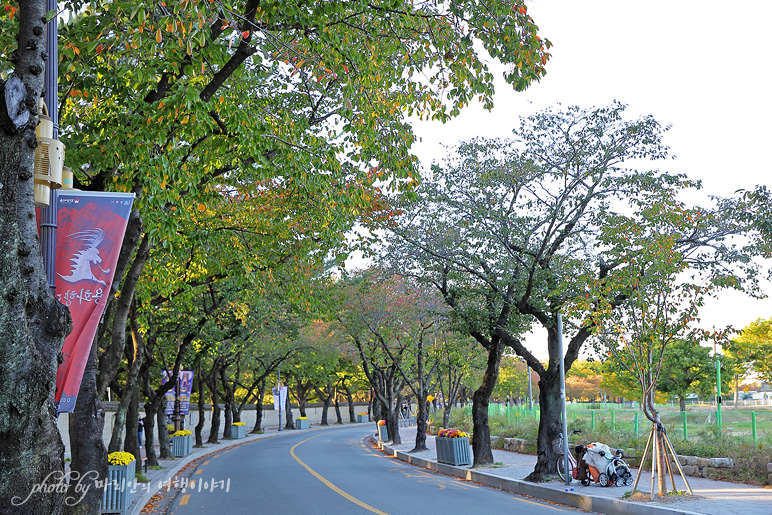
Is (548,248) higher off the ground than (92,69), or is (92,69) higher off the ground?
(92,69)

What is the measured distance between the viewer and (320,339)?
48188 mm

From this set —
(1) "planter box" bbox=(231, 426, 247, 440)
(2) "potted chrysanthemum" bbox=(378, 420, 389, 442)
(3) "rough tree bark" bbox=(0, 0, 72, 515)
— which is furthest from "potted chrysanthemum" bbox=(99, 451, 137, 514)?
(1) "planter box" bbox=(231, 426, 247, 440)

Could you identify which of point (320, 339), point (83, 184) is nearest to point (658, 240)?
point (83, 184)

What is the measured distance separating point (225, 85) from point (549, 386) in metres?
10.6

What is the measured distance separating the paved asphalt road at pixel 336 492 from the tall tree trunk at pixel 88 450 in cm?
469

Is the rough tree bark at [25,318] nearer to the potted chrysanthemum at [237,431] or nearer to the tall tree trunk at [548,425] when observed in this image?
the tall tree trunk at [548,425]

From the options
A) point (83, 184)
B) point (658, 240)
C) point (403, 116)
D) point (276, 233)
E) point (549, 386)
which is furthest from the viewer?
point (549, 386)

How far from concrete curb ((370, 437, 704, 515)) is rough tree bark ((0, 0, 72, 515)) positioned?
962 centimetres

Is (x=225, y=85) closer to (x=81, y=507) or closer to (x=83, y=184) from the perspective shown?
(x=83, y=184)

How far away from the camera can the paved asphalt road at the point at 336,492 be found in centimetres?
1266

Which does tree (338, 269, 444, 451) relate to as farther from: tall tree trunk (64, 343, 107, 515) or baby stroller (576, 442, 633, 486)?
tall tree trunk (64, 343, 107, 515)

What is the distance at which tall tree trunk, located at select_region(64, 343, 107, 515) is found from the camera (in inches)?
314

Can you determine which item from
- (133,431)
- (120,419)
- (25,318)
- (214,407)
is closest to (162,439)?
(133,431)

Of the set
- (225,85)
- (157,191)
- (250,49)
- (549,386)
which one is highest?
(225,85)
